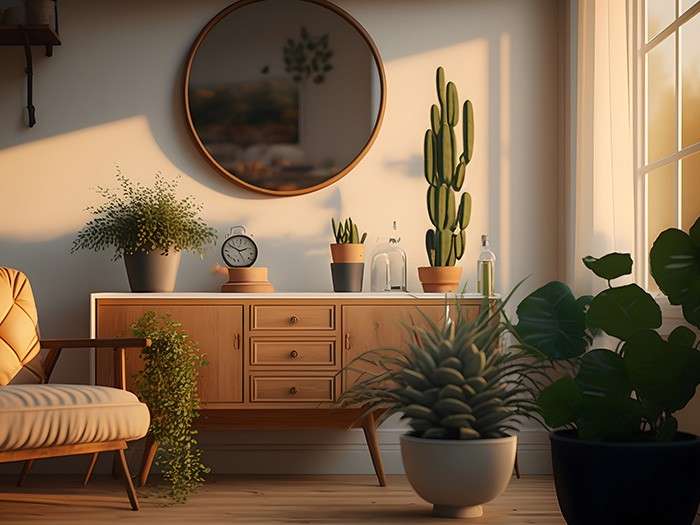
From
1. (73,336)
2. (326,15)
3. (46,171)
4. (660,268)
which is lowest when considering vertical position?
(73,336)

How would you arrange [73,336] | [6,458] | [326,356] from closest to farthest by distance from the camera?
1. [6,458]
2. [326,356]
3. [73,336]

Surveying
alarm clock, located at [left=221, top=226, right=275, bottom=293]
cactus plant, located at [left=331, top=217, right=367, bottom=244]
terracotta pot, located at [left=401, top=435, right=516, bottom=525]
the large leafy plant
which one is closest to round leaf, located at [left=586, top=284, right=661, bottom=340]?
the large leafy plant

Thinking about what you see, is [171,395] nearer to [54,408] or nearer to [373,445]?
[54,408]

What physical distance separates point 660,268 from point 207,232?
2212 millimetres

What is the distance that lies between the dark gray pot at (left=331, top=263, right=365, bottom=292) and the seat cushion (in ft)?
3.67

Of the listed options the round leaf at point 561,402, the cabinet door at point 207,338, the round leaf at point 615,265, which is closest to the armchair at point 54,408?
the cabinet door at point 207,338

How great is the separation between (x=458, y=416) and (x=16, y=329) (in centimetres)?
164

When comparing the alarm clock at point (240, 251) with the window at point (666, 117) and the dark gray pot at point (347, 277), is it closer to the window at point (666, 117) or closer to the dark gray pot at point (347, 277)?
the dark gray pot at point (347, 277)

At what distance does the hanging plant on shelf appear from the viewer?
4.41m

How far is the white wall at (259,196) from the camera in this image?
14.3 ft

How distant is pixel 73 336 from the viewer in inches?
171

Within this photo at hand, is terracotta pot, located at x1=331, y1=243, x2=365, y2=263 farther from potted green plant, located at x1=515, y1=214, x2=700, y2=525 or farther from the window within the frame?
potted green plant, located at x1=515, y1=214, x2=700, y2=525

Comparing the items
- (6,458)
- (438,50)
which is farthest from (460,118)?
(6,458)

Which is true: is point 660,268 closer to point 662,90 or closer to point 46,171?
point 662,90
